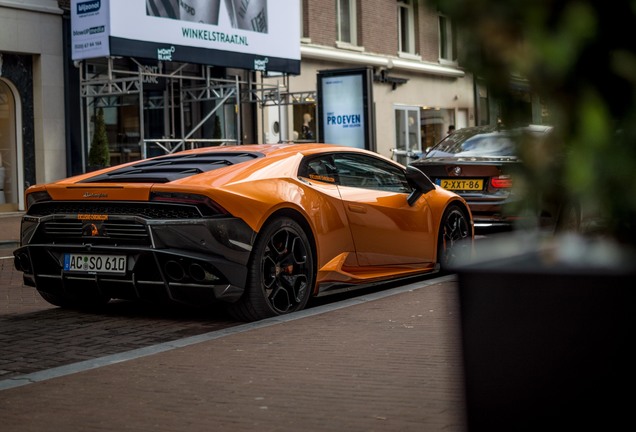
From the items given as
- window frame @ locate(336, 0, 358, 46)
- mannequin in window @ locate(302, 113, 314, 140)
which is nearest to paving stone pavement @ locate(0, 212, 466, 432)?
mannequin in window @ locate(302, 113, 314, 140)

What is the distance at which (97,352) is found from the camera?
6590mm

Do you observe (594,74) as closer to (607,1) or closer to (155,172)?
(607,1)

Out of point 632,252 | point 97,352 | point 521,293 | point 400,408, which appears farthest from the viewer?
point 97,352

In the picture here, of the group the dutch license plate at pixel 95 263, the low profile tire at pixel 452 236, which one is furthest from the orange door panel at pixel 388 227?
the dutch license plate at pixel 95 263

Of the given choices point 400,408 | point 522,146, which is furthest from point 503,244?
point 400,408

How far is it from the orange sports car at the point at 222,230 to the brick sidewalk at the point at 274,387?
0.55 m

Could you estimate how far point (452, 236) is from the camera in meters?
9.91

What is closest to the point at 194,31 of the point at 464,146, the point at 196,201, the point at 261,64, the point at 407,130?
the point at 261,64

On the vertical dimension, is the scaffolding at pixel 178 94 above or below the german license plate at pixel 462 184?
above

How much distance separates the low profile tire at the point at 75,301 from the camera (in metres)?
8.46

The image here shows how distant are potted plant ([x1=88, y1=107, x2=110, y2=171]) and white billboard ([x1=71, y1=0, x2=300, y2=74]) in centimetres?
155

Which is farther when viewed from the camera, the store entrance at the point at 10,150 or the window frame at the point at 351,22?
the window frame at the point at 351,22

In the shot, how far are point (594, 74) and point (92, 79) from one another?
2172 cm

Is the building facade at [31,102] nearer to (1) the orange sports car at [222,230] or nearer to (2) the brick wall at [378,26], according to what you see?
(2) the brick wall at [378,26]
